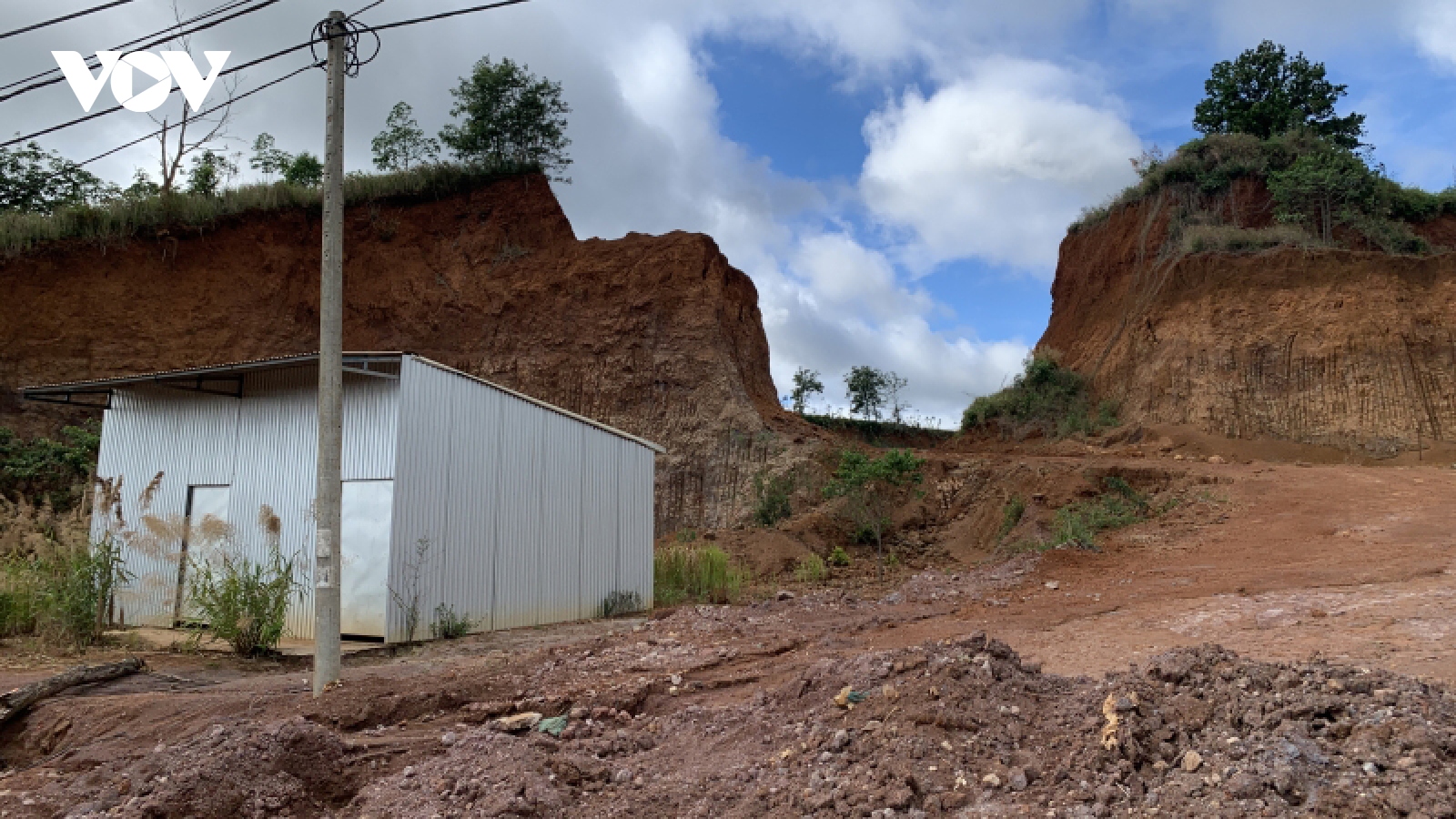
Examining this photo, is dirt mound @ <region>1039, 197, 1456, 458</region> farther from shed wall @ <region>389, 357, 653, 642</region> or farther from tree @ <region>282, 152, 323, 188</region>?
tree @ <region>282, 152, 323, 188</region>

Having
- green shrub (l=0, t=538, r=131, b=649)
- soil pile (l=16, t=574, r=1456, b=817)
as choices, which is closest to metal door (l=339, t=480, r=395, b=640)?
green shrub (l=0, t=538, r=131, b=649)

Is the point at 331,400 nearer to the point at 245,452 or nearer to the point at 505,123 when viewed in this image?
the point at 245,452

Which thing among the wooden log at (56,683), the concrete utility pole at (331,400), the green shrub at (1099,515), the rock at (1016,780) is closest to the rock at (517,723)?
the concrete utility pole at (331,400)

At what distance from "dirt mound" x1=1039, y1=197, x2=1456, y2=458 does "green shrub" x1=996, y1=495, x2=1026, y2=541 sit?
28.3 feet

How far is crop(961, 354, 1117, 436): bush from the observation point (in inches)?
1174

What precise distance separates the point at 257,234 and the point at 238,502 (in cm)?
2045

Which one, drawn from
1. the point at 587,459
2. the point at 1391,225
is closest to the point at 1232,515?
the point at 587,459

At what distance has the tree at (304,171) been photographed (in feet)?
117

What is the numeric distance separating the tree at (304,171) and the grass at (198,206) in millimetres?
3094

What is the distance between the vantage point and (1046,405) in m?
31.4

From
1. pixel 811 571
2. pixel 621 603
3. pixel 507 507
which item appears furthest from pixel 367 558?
pixel 811 571

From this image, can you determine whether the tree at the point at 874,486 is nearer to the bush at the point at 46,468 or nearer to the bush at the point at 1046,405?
the bush at the point at 1046,405

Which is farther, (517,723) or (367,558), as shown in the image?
(367,558)

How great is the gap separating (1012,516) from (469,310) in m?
19.1
